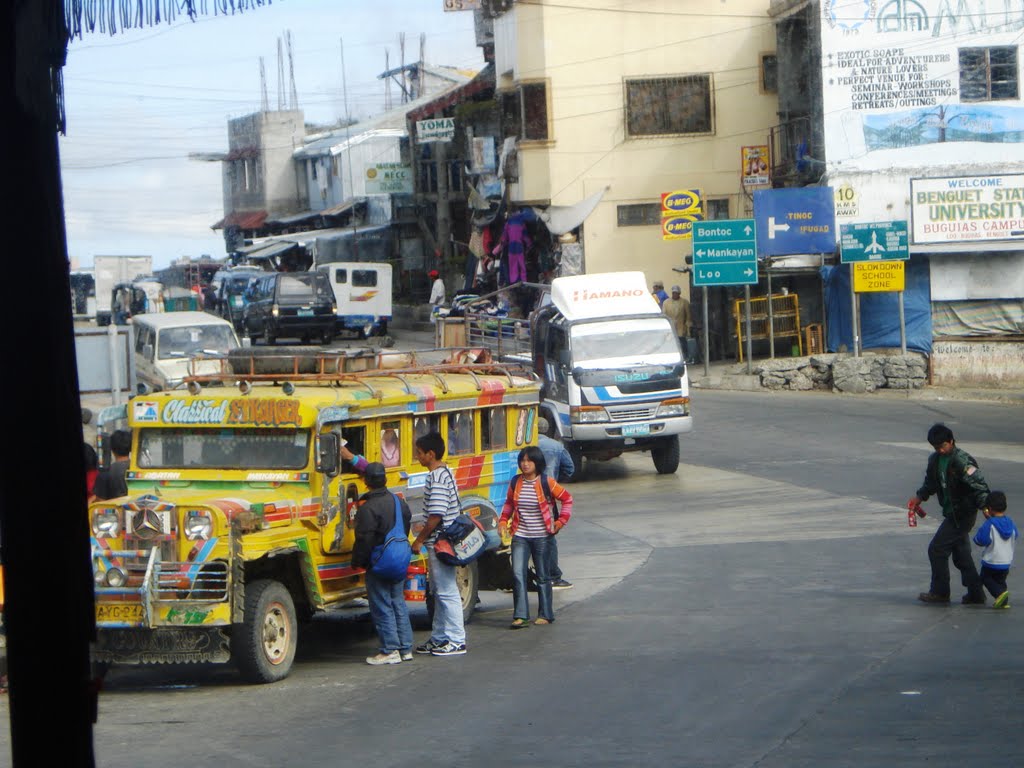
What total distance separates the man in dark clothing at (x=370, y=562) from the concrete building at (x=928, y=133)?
25.5 metres

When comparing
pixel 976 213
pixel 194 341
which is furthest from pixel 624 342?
pixel 976 213

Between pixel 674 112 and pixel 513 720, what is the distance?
34239 mm

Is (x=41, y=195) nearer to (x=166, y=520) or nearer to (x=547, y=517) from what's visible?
(x=166, y=520)

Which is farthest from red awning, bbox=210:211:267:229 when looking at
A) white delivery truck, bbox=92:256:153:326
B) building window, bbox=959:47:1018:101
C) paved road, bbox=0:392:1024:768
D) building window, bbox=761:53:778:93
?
paved road, bbox=0:392:1024:768

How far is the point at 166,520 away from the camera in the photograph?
1013cm

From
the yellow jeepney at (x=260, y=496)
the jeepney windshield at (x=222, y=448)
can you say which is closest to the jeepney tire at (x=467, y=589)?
the yellow jeepney at (x=260, y=496)

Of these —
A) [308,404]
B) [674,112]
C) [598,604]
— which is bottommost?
[598,604]

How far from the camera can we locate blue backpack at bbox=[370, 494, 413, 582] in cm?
1087

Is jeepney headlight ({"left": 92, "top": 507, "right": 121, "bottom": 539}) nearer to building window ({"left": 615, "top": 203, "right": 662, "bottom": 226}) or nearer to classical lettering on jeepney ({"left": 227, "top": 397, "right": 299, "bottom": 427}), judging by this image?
classical lettering on jeepney ({"left": 227, "top": 397, "right": 299, "bottom": 427})

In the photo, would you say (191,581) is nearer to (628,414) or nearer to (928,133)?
(628,414)

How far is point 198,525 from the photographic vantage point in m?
10.1

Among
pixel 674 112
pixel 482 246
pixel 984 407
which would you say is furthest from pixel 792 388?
pixel 482 246

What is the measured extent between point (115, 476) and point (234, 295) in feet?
127

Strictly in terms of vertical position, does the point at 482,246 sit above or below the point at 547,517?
above
